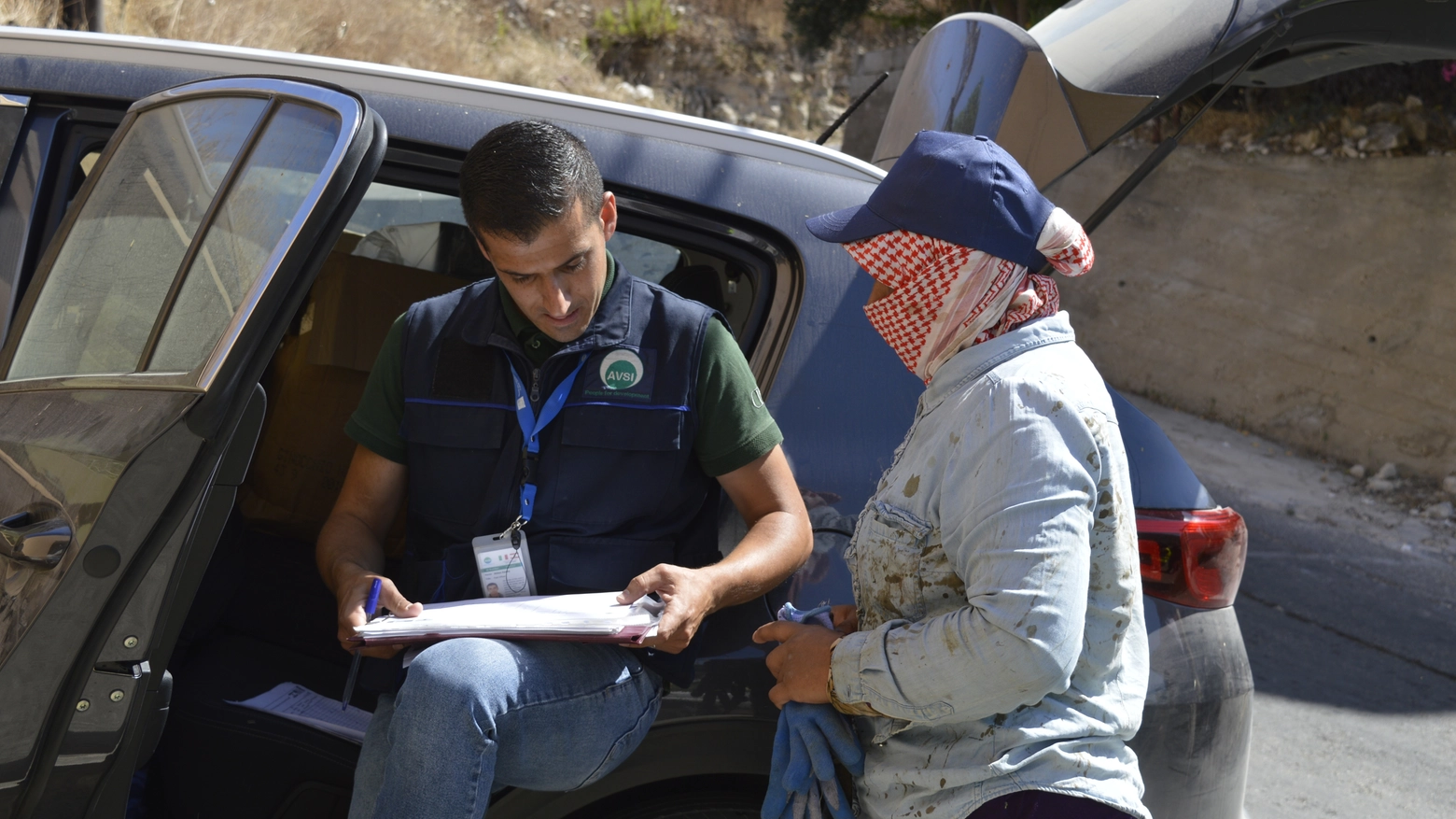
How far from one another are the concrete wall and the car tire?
6479 millimetres

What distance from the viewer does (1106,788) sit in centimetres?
134

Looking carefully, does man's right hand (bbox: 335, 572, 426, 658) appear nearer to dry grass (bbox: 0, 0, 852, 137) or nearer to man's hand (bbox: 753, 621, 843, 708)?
man's hand (bbox: 753, 621, 843, 708)

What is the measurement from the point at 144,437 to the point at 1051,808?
124 centimetres

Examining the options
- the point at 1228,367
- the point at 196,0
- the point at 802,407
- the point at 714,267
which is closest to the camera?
the point at 802,407

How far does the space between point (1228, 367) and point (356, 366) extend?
698 centimetres

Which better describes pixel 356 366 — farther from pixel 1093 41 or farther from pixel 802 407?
pixel 1093 41

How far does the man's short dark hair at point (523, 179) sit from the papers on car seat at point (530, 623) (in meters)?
0.62

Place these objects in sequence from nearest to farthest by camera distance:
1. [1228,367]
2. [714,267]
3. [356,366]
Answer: [714,267] → [356,366] → [1228,367]

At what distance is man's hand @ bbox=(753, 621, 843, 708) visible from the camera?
150 cm

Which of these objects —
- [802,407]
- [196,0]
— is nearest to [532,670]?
[802,407]

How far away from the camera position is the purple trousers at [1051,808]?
132 cm

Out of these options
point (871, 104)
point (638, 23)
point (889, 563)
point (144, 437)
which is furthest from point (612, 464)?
point (638, 23)

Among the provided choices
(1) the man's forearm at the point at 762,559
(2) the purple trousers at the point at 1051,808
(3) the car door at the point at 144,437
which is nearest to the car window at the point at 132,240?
(3) the car door at the point at 144,437

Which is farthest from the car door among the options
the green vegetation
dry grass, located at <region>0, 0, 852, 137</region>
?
the green vegetation
